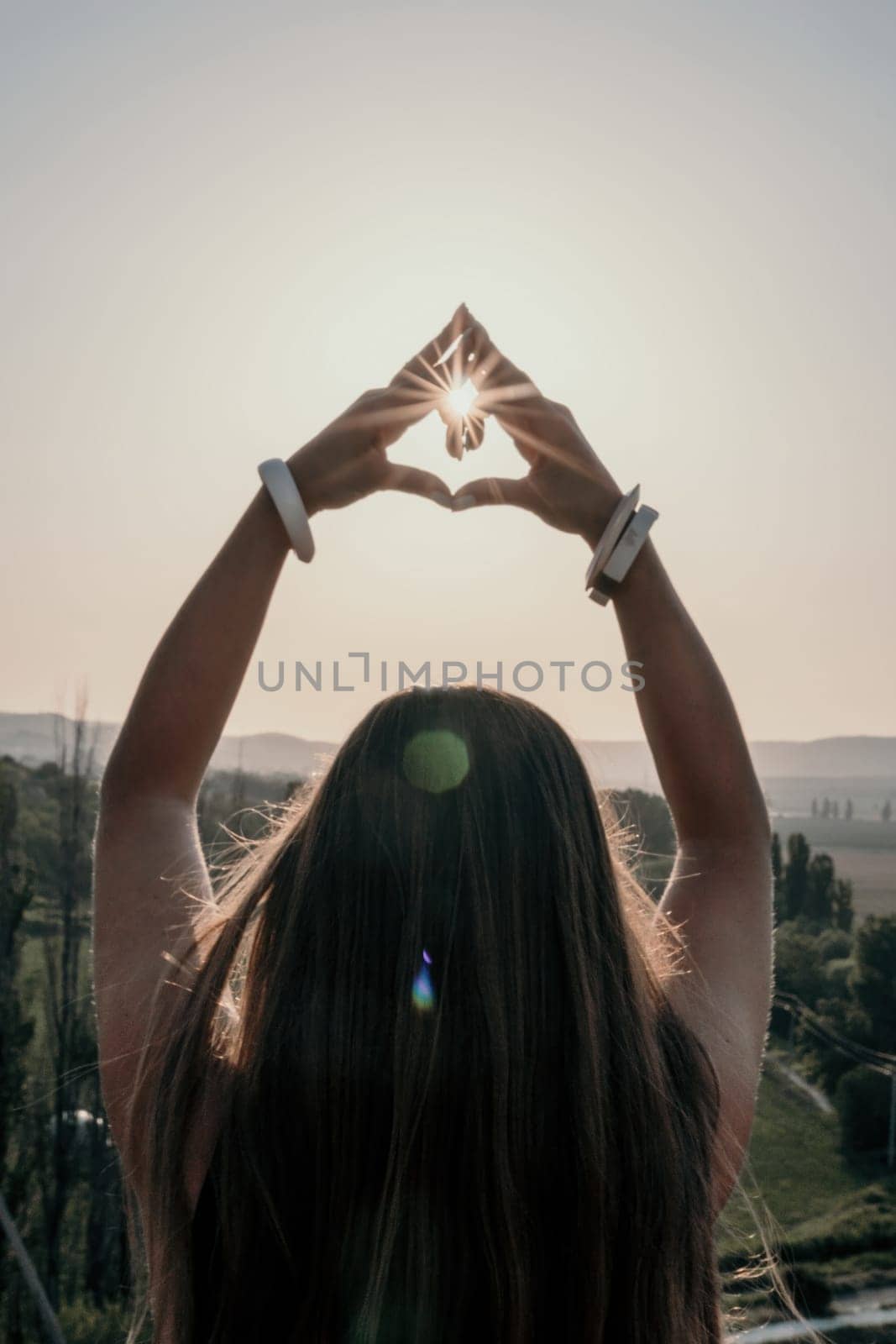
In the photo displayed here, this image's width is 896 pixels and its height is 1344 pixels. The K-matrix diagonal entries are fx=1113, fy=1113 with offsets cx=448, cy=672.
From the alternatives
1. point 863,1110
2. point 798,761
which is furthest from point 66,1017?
point 798,761

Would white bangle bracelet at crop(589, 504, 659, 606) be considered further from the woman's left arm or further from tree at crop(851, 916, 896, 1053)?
tree at crop(851, 916, 896, 1053)

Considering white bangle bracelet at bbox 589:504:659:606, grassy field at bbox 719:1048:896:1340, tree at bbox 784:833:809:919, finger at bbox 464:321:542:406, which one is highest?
finger at bbox 464:321:542:406

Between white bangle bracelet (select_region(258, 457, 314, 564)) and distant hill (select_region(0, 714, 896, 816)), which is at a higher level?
distant hill (select_region(0, 714, 896, 816))

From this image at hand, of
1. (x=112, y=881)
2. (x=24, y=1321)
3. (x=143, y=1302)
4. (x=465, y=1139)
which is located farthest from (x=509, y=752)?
(x=24, y=1321)

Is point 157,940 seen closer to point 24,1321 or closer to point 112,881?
point 112,881

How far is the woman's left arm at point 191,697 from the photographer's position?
3.36ft

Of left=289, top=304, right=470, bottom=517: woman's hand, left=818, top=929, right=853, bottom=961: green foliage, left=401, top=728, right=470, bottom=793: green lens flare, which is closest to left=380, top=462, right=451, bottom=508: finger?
left=289, top=304, right=470, bottom=517: woman's hand

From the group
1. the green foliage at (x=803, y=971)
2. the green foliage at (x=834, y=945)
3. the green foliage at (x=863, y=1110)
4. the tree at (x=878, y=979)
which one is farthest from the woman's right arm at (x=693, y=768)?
the green foliage at (x=834, y=945)

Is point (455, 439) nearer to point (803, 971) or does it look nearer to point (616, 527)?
point (616, 527)

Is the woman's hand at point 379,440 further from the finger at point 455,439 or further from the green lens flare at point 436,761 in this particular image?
the green lens flare at point 436,761

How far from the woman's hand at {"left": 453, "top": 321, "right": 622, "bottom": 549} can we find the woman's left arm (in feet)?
0.14

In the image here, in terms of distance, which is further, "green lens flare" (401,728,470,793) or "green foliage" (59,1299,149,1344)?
"green foliage" (59,1299,149,1344)

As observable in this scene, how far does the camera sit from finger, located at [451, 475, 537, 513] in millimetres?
1186

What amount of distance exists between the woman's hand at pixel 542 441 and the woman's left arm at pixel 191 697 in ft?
0.14
